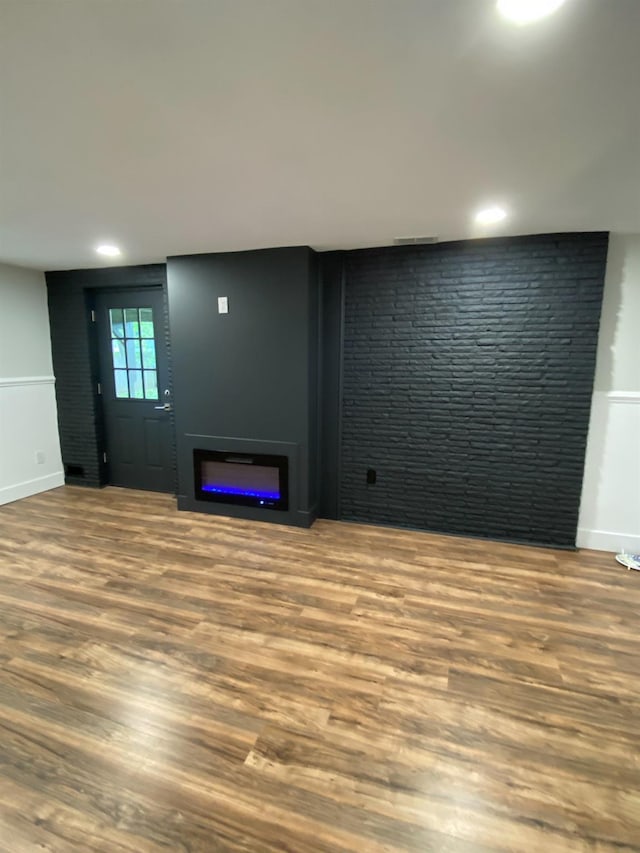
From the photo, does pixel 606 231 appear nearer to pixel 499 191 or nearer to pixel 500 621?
pixel 499 191

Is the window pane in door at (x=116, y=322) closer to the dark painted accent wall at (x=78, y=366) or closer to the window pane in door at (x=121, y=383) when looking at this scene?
the dark painted accent wall at (x=78, y=366)

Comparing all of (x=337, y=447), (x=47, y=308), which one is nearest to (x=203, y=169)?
(x=337, y=447)

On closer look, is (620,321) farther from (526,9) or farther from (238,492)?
(238,492)

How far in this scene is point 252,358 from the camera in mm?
3430

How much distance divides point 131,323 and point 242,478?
211 centimetres

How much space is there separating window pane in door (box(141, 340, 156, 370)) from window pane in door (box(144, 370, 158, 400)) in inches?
2.5

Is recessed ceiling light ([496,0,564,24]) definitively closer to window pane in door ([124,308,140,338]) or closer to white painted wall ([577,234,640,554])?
white painted wall ([577,234,640,554])

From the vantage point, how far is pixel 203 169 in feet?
5.97

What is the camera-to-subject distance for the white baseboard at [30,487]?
4.02 meters

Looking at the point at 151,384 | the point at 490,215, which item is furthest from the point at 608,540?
the point at 151,384

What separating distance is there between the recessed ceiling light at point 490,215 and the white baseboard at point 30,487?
4802mm

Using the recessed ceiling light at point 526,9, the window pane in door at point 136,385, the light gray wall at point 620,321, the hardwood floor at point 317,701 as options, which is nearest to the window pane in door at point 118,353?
the window pane in door at point 136,385

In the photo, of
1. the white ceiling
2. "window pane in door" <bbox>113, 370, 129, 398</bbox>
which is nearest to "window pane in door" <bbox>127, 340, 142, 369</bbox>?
"window pane in door" <bbox>113, 370, 129, 398</bbox>

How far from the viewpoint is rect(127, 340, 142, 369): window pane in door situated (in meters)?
4.24
